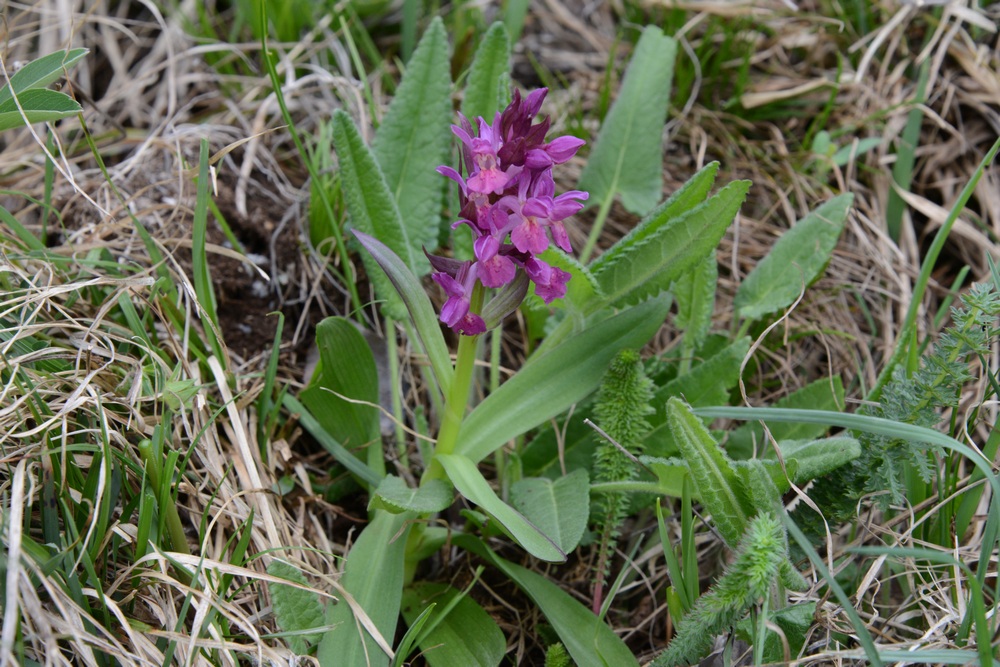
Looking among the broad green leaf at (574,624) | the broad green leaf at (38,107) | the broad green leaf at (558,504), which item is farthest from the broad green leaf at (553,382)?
the broad green leaf at (38,107)

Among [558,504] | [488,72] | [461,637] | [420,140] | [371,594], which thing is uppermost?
[488,72]

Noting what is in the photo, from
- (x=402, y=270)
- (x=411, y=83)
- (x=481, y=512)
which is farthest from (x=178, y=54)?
(x=481, y=512)

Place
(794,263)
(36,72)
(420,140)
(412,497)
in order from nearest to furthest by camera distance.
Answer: (412,497) → (36,72) → (794,263) → (420,140)

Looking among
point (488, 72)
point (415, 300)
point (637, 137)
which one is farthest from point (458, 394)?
point (637, 137)

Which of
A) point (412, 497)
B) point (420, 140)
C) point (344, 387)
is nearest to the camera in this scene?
point (412, 497)

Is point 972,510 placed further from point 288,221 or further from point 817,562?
point 288,221

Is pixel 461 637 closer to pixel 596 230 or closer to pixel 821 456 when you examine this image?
pixel 821 456

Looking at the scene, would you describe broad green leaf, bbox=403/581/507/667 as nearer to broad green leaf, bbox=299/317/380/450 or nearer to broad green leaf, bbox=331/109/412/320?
broad green leaf, bbox=299/317/380/450
